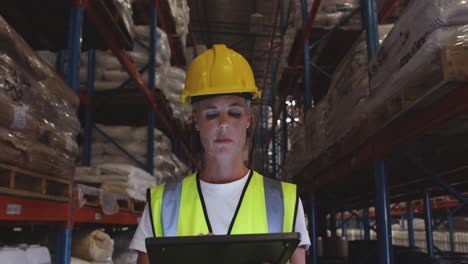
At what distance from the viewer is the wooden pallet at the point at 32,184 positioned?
227 cm

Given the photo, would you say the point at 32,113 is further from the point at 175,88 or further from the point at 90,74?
the point at 175,88

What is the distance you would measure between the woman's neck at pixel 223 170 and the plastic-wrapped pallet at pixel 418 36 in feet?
4.17

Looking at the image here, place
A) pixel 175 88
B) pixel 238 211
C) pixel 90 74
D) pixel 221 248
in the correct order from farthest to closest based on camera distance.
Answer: pixel 175 88, pixel 90 74, pixel 238 211, pixel 221 248

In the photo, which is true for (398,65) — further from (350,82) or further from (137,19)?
(137,19)

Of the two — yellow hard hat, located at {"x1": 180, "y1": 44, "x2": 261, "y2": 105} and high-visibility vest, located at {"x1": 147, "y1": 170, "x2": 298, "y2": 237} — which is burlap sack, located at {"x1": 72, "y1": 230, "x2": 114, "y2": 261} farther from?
yellow hard hat, located at {"x1": 180, "y1": 44, "x2": 261, "y2": 105}

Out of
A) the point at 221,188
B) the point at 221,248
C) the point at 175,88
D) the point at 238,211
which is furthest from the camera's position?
the point at 175,88

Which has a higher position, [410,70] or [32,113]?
[410,70]

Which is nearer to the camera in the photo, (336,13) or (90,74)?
(90,74)

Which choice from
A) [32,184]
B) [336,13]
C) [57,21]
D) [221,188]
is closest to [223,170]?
[221,188]

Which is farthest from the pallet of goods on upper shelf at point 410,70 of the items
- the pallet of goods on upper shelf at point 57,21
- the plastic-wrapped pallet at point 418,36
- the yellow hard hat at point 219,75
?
the pallet of goods on upper shelf at point 57,21

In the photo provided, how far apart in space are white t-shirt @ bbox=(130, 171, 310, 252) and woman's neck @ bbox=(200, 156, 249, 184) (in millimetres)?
42

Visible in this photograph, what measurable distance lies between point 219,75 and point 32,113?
4.27ft

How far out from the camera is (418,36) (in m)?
2.43

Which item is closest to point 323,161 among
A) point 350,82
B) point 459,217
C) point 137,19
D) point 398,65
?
point 350,82
